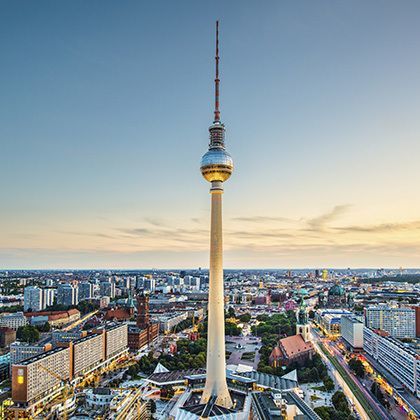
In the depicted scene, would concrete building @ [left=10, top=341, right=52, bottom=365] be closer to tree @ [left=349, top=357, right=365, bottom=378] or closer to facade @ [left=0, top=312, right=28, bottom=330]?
facade @ [left=0, top=312, right=28, bottom=330]

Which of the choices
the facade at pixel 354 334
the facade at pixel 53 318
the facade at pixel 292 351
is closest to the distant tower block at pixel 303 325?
the facade at pixel 292 351

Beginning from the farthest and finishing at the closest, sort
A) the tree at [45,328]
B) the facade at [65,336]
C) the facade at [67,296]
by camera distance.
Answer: the facade at [67,296] < the tree at [45,328] < the facade at [65,336]

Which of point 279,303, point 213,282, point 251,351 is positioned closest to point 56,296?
point 279,303

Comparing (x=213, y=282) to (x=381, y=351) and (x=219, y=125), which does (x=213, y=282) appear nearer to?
(x=219, y=125)

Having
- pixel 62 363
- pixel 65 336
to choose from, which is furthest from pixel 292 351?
pixel 65 336

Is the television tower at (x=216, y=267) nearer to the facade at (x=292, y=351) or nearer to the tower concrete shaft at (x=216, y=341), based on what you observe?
the tower concrete shaft at (x=216, y=341)

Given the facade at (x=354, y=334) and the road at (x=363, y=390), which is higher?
the facade at (x=354, y=334)
